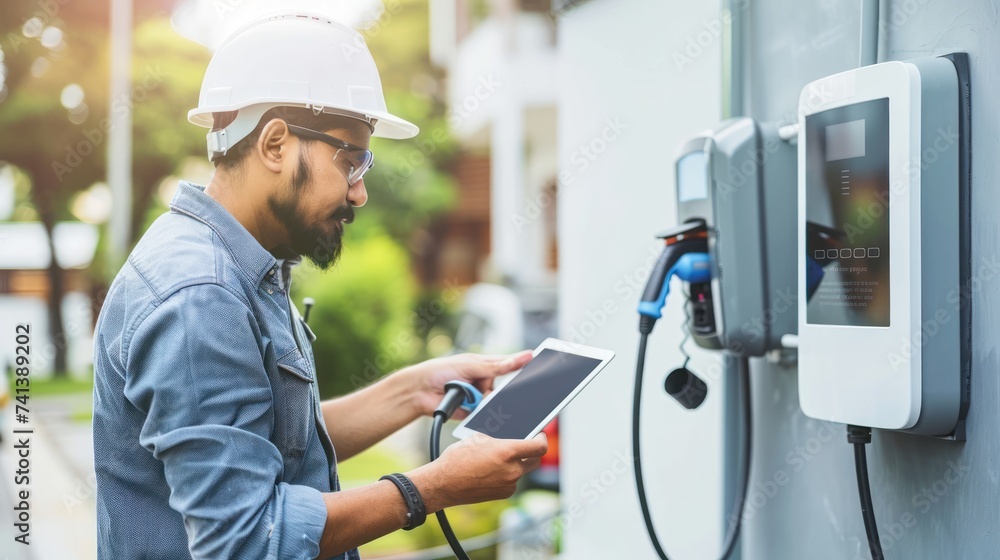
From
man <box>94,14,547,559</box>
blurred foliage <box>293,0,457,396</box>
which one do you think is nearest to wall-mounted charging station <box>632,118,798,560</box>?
man <box>94,14,547,559</box>

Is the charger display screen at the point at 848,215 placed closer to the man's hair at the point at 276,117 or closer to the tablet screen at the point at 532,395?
the tablet screen at the point at 532,395

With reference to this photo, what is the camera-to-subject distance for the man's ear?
1.79 m

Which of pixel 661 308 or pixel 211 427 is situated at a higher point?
pixel 661 308

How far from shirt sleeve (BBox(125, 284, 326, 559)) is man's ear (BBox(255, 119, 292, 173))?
34 centimetres

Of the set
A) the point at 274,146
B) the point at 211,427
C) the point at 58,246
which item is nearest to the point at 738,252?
the point at 274,146

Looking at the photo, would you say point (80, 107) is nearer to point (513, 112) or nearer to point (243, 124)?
point (513, 112)

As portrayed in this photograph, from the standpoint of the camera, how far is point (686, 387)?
2.20 m

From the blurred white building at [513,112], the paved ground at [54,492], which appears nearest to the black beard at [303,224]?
the paved ground at [54,492]

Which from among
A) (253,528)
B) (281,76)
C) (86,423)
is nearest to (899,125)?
(281,76)

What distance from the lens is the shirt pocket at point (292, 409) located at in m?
1.71

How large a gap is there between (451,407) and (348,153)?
68cm

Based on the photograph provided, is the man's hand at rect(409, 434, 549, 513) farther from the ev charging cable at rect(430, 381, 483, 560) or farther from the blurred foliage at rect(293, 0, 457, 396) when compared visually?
the blurred foliage at rect(293, 0, 457, 396)

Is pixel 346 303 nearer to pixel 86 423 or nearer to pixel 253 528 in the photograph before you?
pixel 86 423

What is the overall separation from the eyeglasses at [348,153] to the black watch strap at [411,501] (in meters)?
0.65
